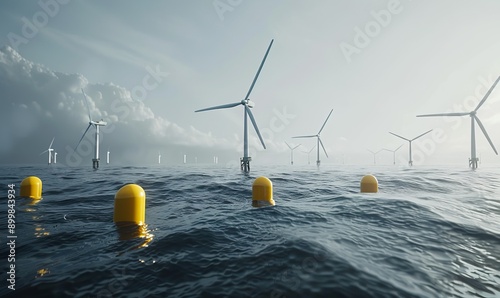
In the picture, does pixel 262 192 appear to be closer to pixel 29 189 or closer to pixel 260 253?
pixel 260 253

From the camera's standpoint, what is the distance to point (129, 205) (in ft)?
35.9

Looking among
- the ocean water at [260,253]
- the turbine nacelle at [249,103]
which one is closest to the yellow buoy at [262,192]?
the ocean water at [260,253]

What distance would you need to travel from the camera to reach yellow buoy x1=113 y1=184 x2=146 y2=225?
10.9 meters

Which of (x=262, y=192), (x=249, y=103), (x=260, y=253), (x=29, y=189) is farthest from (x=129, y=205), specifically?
(x=249, y=103)

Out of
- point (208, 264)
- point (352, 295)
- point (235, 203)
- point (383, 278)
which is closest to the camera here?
point (352, 295)

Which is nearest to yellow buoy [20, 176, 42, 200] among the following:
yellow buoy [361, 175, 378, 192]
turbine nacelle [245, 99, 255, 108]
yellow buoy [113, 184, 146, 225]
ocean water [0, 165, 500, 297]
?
ocean water [0, 165, 500, 297]

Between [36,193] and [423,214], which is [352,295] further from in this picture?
[36,193]

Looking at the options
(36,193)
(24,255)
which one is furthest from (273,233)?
(36,193)

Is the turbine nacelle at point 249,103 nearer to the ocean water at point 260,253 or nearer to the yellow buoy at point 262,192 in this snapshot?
the yellow buoy at point 262,192

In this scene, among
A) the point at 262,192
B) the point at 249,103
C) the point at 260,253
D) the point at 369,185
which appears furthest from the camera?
the point at 249,103

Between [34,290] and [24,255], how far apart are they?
3158mm

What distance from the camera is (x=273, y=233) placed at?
10.0m

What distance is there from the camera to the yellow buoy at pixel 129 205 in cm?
1088

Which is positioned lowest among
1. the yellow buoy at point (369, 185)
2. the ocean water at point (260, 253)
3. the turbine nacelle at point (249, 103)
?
the ocean water at point (260, 253)
